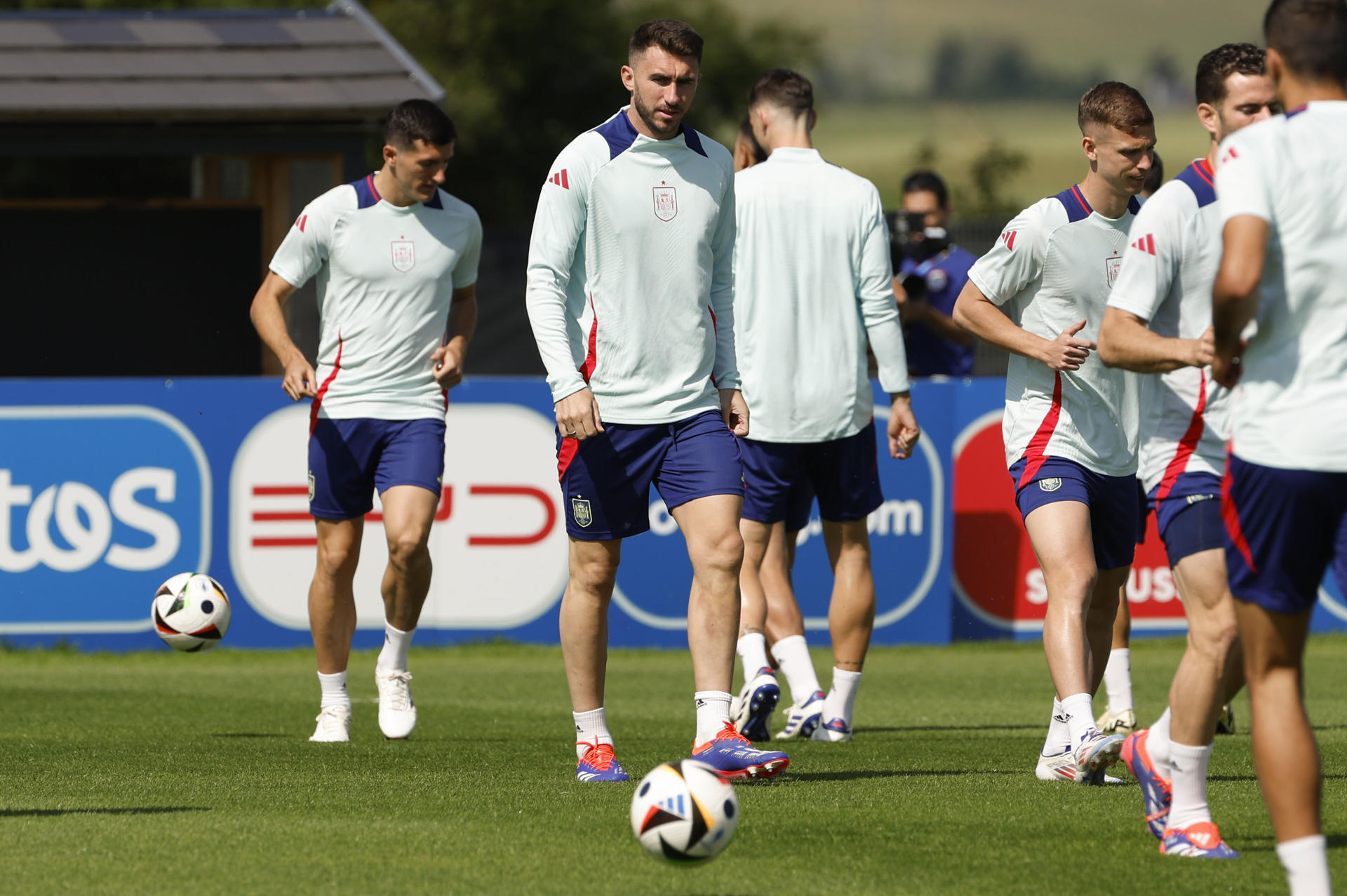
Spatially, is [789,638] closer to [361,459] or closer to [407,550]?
[407,550]

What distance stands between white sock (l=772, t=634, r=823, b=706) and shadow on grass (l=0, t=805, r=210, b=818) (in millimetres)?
2897

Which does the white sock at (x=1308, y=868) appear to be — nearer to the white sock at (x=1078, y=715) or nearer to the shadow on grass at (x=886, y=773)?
the white sock at (x=1078, y=715)

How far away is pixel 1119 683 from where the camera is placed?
26.2 feet

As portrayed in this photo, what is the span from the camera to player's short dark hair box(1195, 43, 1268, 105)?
564cm

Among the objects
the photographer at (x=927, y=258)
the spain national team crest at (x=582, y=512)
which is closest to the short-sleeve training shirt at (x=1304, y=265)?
the spain national team crest at (x=582, y=512)

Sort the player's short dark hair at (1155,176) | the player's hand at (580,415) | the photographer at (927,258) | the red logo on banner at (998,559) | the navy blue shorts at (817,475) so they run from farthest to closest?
the red logo on banner at (998,559) → the photographer at (927,258) → the player's short dark hair at (1155,176) → the navy blue shorts at (817,475) → the player's hand at (580,415)

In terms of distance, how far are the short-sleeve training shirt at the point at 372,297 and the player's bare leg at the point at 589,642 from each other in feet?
5.84

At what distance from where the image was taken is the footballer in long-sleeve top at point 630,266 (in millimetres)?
6266

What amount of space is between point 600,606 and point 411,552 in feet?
5.30

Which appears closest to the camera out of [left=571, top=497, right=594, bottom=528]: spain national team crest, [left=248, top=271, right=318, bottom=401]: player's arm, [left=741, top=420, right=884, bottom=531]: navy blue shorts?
[left=571, top=497, right=594, bottom=528]: spain national team crest

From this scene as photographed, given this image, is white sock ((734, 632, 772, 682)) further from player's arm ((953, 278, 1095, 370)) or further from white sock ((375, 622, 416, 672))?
player's arm ((953, 278, 1095, 370))

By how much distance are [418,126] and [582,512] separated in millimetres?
2186

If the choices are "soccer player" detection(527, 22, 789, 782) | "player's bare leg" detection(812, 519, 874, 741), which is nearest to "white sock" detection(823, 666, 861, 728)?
"player's bare leg" detection(812, 519, 874, 741)

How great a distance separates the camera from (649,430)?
249 inches
